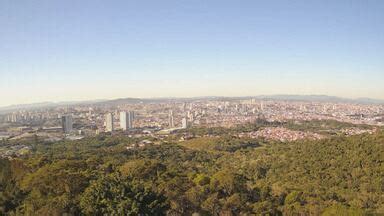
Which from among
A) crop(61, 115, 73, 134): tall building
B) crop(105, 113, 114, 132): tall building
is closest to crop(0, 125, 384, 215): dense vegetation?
crop(105, 113, 114, 132): tall building

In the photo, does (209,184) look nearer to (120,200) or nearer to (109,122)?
(120,200)

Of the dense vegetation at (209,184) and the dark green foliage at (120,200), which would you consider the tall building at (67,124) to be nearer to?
the dense vegetation at (209,184)

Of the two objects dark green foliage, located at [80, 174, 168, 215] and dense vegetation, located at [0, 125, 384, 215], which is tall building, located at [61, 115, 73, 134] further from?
dark green foliage, located at [80, 174, 168, 215]

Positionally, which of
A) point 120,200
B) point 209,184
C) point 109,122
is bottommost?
point 109,122

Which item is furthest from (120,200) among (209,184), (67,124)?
(67,124)

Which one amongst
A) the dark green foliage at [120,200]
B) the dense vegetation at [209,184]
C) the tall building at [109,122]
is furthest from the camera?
the tall building at [109,122]

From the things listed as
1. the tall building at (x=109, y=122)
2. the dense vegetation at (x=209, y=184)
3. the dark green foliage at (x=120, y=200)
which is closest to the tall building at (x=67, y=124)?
the tall building at (x=109, y=122)

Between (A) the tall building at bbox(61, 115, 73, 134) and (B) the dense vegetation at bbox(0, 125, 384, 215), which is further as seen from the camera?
(A) the tall building at bbox(61, 115, 73, 134)

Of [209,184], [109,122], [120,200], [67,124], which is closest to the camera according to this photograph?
[120,200]
